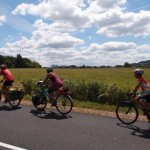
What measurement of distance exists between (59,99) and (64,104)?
1.06ft

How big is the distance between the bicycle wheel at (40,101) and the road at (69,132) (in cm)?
130

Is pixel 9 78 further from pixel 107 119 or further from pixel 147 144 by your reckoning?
pixel 147 144

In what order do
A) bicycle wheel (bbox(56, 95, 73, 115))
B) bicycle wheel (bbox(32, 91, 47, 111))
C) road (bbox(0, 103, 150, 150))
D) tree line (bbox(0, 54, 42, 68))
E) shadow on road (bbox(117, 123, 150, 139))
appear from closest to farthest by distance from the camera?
road (bbox(0, 103, 150, 150)) → shadow on road (bbox(117, 123, 150, 139)) → bicycle wheel (bbox(56, 95, 73, 115)) → bicycle wheel (bbox(32, 91, 47, 111)) → tree line (bbox(0, 54, 42, 68))

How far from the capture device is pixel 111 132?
365 inches

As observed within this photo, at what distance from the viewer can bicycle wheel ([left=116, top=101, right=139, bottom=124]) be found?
10945 mm

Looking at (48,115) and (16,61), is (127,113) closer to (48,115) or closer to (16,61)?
(48,115)

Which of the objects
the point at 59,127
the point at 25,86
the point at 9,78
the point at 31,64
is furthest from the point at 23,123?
the point at 31,64

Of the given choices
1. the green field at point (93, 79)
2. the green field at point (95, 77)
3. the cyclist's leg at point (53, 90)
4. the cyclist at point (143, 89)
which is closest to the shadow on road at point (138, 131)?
the cyclist at point (143, 89)

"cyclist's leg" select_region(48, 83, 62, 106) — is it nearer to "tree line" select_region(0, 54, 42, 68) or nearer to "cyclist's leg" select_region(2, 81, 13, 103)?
"cyclist's leg" select_region(2, 81, 13, 103)

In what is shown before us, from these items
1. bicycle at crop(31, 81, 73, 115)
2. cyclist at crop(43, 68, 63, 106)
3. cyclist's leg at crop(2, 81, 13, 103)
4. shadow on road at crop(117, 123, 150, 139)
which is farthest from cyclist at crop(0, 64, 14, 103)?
shadow on road at crop(117, 123, 150, 139)

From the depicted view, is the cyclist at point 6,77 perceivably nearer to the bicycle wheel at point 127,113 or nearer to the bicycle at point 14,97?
the bicycle at point 14,97

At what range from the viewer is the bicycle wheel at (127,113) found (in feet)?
35.9

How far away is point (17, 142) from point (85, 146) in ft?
5.61

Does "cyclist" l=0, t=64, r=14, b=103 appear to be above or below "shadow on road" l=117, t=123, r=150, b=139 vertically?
above
